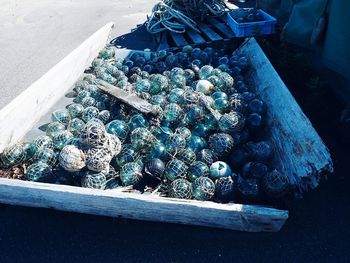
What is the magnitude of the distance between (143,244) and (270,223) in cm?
97

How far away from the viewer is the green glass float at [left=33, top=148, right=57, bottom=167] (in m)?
2.95

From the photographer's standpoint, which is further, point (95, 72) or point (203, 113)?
point (95, 72)

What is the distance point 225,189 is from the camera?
259 centimetres

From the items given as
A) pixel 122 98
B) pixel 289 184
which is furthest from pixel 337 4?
pixel 122 98

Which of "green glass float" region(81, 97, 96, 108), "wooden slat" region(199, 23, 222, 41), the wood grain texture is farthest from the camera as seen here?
"wooden slat" region(199, 23, 222, 41)

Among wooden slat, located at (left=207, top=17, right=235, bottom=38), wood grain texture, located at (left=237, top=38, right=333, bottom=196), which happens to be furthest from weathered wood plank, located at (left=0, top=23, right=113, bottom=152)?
wood grain texture, located at (left=237, top=38, right=333, bottom=196)

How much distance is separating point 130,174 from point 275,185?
1153 millimetres

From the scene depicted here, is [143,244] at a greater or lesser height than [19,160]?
lesser

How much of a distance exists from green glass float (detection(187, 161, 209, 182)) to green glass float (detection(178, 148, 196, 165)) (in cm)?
8

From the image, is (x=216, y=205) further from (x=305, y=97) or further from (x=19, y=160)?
(x=305, y=97)

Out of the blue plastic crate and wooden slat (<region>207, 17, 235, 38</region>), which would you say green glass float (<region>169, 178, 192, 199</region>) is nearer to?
the blue plastic crate

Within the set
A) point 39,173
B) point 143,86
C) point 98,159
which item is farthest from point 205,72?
point 39,173

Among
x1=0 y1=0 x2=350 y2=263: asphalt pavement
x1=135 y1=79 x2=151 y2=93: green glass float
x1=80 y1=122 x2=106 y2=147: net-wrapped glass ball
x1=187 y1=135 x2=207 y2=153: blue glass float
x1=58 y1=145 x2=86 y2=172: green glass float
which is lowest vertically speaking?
x1=0 y1=0 x2=350 y2=263: asphalt pavement

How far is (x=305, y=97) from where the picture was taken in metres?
4.02
